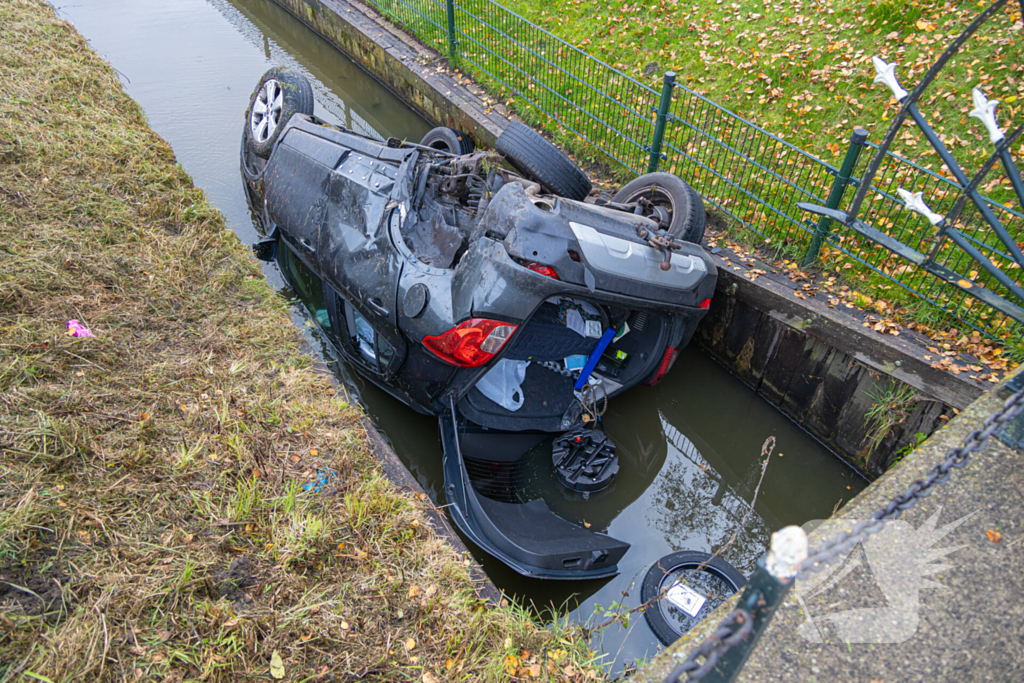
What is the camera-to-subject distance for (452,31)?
8.20 m

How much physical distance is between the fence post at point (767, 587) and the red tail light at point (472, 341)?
2.28m

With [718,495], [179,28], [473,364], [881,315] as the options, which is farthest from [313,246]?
[179,28]

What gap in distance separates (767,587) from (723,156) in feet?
17.3

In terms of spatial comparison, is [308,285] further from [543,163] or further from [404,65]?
[404,65]

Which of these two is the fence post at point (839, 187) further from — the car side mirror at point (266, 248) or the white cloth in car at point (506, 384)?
the car side mirror at point (266, 248)

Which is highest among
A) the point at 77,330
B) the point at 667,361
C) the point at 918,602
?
the point at 918,602

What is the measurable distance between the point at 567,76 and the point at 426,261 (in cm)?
396

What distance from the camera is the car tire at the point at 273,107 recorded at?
5.55m

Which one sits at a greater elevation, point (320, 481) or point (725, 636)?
point (725, 636)

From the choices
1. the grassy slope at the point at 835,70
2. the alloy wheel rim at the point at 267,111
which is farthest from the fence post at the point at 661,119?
the alloy wheel rim at the point at 267,111

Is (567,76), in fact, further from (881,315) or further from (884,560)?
(884,560)

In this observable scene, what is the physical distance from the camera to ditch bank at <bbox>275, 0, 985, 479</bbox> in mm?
4043

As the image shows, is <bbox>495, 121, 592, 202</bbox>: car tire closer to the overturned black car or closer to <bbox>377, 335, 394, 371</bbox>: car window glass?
the overturned black car

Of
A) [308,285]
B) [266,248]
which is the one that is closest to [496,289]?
[308,285]
